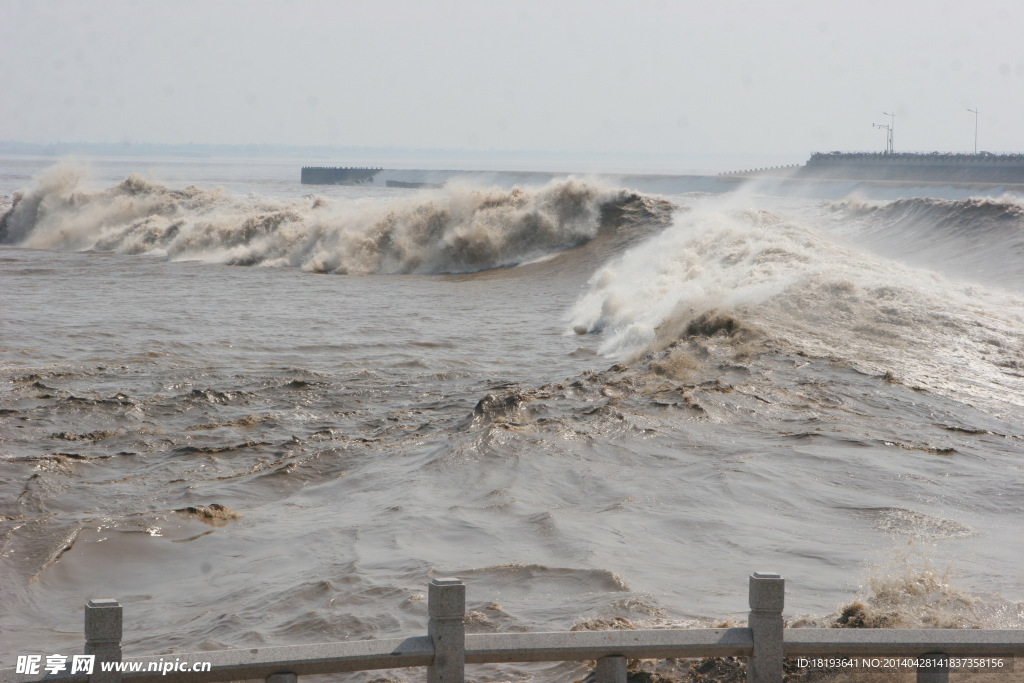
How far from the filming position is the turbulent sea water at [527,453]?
583 centimetres

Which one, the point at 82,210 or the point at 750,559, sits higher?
the point at 82,210

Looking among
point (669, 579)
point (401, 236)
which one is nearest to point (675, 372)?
point (669, 579)

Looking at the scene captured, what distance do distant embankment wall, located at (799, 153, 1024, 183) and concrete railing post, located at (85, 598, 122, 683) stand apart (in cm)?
6169

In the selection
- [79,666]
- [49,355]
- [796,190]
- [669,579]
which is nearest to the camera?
[79,666]

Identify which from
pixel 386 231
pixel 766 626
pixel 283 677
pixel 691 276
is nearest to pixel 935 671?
pixel 766 626

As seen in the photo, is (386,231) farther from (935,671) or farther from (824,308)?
(935,671)

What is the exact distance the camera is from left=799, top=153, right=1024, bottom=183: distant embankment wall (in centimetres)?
5825

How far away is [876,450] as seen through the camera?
29.3 feet

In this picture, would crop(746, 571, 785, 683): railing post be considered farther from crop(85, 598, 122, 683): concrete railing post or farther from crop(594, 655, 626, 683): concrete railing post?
crop(85, 598, 122, 683): concrete railing post

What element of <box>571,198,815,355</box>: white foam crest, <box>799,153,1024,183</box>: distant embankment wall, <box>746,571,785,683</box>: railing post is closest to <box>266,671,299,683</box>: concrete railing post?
<box>746,571,785,683</box>: railing post

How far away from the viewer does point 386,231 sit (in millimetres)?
30969

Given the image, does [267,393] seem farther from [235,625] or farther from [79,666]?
[79,666]

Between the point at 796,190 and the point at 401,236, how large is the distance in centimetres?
4246
